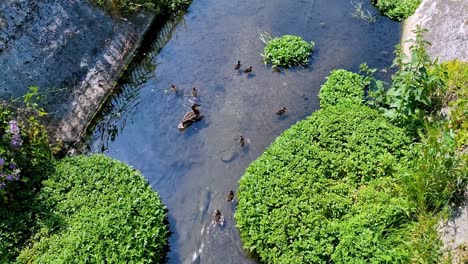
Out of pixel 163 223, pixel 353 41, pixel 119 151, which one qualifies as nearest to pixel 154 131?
pixel 119 151

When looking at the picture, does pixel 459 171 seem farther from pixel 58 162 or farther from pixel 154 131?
pixel 58 162

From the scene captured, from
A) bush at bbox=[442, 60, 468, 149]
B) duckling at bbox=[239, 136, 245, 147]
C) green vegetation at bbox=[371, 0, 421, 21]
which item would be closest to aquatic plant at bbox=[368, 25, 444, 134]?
bush at bbox=[442, 60, 468, 149]

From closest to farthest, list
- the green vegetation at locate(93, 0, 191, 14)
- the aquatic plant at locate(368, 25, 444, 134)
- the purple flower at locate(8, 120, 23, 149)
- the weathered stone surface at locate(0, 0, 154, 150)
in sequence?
the purple flower at locate(8, 120, 23, 149), the aquatic plant at locate(368, 25, 444, 134), the weathered stone surface at locate(0, 0, 154, 150), the green vegetation at locate(93, 0, 191, 14)

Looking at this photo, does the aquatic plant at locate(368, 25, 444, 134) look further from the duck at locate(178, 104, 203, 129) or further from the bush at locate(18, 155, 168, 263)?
the bush at locate(18, 155, 168, 263)

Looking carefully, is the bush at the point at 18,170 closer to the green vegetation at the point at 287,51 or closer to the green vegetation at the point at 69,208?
the green vegetation at the point at 69,208

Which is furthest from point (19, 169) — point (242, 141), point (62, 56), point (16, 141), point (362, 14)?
point (362, 14)

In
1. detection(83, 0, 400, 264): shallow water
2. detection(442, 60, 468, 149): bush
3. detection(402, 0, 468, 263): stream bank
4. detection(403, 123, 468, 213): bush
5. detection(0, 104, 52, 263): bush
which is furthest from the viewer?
detection(402, 0, 468, 263): stream bank

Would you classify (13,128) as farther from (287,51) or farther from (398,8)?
(398,8)
